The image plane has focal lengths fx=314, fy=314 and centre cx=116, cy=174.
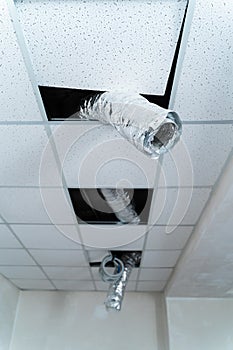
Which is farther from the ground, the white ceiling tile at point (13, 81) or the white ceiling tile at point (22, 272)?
the white ceiling tile at point (22, 272)

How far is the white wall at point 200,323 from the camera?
11.3ft

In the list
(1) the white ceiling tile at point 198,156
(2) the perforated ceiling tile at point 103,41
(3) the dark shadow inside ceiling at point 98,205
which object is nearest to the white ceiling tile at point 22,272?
(3) the dark shadow inside ceiling at point 98,205

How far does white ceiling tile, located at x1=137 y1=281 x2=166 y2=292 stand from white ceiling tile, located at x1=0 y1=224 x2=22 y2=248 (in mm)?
1711

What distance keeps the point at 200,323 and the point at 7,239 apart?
2.42m

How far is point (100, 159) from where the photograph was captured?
1.55 metres

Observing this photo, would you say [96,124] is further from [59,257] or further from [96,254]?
[59,257]

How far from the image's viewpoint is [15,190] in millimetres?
1790

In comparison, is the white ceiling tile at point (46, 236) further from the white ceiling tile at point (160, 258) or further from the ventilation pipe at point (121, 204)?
the white ceiling tile at point (160, 258)

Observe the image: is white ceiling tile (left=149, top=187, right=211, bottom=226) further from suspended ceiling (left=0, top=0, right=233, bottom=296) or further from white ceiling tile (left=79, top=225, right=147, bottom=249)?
white ceiling tile (left=79, top=225, right=147, bottom=249)

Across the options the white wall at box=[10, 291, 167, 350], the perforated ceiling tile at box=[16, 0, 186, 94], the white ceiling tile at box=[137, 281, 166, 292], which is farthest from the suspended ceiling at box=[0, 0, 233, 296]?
the white wall at box=[10, 291, 167, 350]

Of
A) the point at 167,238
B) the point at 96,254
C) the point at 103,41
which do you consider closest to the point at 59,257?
the point at 96,254

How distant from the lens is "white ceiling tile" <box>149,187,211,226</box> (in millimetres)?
1793

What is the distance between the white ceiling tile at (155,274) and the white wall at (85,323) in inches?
26.5

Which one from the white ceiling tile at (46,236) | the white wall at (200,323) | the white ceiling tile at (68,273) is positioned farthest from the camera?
the white wall at (200,323)
